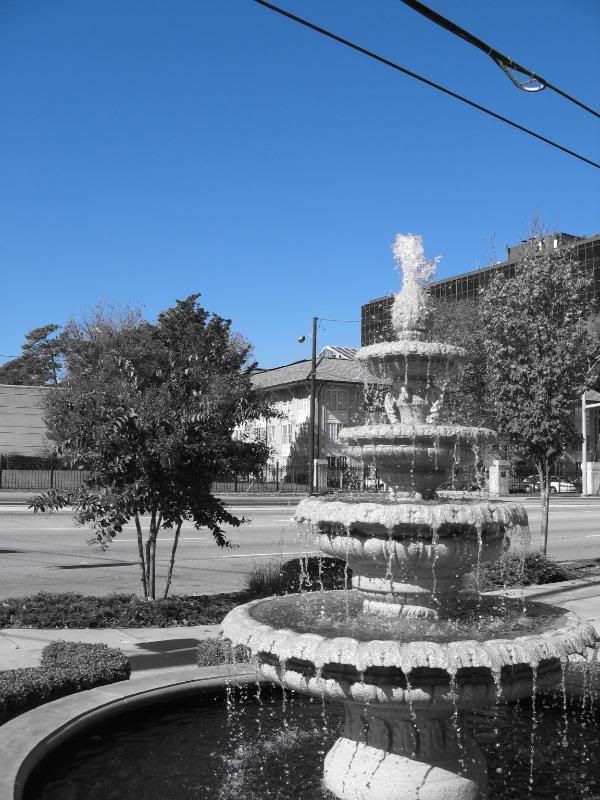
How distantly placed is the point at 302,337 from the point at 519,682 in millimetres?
37403

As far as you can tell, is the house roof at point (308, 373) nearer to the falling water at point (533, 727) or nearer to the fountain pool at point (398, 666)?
the falling water at point (533, 727)

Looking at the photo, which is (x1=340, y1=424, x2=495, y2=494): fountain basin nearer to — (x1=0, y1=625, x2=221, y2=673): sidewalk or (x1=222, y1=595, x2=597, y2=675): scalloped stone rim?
(x1=222, y1=595, x2=597, y2=675): scalloped stone rim

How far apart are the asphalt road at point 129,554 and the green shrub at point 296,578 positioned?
47.9 inches

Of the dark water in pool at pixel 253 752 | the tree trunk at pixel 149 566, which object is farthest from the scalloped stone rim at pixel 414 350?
the tree trunk at pixel 149 566

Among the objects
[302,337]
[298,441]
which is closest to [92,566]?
[302,337]

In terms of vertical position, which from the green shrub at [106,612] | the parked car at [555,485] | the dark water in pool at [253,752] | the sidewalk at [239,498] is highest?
the parked car at [555,485]

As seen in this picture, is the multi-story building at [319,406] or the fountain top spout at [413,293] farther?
the multi-story building at [319,406]

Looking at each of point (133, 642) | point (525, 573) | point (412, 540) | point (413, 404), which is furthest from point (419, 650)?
point (525, 573)

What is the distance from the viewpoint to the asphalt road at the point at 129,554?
44.4ft

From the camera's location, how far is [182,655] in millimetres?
8250

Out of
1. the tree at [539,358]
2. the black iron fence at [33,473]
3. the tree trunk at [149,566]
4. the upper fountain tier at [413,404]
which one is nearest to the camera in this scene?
the upper fountain tier at [413,404]

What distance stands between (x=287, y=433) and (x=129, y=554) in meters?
36.1

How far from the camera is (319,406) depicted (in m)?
50.6

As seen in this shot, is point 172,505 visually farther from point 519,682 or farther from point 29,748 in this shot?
point 519,682
